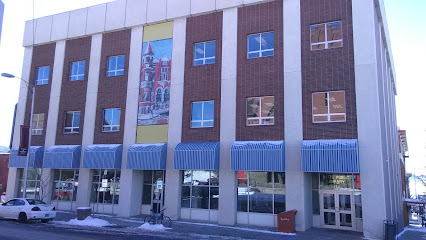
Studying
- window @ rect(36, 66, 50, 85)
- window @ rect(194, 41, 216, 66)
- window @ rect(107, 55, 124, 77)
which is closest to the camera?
window @ rect(194, 41, 216, 66)

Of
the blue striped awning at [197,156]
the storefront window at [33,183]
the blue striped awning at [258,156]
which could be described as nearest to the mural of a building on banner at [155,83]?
the blue striped awning at [197,156]

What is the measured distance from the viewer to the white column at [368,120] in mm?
16219

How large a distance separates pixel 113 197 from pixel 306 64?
15.2 metres

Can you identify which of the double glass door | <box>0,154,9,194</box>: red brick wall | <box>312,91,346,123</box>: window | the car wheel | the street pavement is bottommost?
the street pavement

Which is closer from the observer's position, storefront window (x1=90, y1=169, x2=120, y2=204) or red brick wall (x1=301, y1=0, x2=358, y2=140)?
red brick wall (x1=301, y1=0, x2=358, y2=140)

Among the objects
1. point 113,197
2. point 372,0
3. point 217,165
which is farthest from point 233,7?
point 113,197

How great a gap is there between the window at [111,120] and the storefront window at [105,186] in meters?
2.91

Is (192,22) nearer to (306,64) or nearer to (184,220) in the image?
(306,64)

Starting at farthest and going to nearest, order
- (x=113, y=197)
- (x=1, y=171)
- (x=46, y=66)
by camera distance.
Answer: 1. (x=1, y=171)
2. (x=46, y=66)
3. (x=113, y=197)

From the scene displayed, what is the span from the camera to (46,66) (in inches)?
1110

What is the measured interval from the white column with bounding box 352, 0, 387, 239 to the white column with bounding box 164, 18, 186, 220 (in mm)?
10354

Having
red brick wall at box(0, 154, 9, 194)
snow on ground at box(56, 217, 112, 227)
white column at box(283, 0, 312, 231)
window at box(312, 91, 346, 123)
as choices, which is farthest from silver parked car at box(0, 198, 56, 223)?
red brick wall at box(0, 154, 9, 194)

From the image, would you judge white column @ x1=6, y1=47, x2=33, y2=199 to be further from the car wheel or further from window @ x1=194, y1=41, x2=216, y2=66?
window @ x1=194, y1=41, x2=216, y2=66

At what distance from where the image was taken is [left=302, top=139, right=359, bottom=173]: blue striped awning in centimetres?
1650
